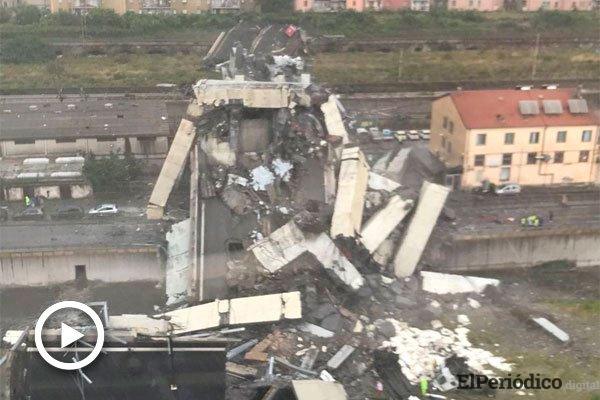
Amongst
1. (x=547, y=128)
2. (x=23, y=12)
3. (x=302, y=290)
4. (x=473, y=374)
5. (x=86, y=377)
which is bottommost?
(x=473, y=374)

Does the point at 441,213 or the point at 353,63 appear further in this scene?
the point at 353,63

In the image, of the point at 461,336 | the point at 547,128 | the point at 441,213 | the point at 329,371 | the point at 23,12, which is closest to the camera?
the point at 329,371

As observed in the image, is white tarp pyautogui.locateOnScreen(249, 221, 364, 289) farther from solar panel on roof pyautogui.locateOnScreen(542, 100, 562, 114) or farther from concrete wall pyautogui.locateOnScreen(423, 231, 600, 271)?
Answer: solar panel on roof pyautogui.locateOnScreen(542, 100, 562, 114)

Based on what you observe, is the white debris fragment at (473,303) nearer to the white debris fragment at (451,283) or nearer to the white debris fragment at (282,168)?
the white debris fragment at (451,283)

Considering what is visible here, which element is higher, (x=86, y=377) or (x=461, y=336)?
(x=86, y=377)

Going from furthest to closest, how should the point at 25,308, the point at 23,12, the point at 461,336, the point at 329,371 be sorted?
the point at 23,12 → the point at 25,308 → the point at 461,336 → the point at 329,371

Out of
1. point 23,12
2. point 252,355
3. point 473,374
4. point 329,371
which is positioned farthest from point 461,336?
point 23,12

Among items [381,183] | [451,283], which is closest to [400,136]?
[381,183]

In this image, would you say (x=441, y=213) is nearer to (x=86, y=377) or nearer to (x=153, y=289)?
(x=153, y=289)
